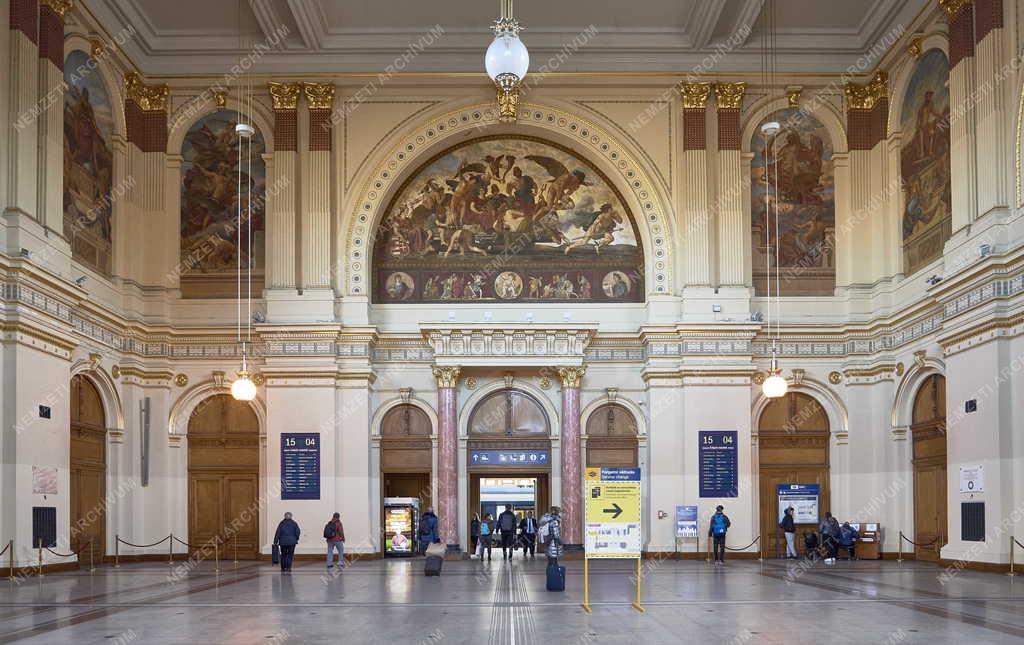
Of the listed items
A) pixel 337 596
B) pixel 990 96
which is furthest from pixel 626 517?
pixel 990 96

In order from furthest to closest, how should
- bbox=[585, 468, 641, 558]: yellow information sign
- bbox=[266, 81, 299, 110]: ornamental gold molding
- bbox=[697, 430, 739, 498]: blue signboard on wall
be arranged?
bbox=[266, 81, 299, 110]: ornamental gold molding < bbox=[697, 430, 739, 498]: blue signboard on wall < bbox=[585, 468, 641, 558]: yellow information sign

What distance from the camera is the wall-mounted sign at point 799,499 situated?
28688 mm

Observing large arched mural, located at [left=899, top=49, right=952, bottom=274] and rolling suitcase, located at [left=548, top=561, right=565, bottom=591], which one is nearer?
rolling suitcase, located at [left=548, top=561, right=565, bottom=591]

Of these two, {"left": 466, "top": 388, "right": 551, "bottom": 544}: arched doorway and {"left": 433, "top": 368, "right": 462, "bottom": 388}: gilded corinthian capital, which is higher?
{"left": 433, "top": 368, "right": 462, "bottom": 388}: gilded corinthian capital

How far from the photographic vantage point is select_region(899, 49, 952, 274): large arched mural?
24922mm

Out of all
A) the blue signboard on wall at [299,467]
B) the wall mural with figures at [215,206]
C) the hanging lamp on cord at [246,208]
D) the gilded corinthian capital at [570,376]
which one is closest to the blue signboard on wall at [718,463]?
the gilded corinthian capital at [570,376]

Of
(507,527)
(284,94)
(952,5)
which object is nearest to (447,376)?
(507,527)

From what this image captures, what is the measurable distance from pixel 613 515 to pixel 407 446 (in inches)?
604

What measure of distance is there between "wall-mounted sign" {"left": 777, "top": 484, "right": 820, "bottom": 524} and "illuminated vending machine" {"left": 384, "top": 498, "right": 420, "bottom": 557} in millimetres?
9226

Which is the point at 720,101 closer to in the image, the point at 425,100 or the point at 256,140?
the point at 425,100

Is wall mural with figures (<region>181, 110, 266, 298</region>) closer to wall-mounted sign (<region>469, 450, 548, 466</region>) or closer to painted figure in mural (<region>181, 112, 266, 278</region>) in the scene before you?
painted figure in mural (<region>181, 112, 266, 278</region>)

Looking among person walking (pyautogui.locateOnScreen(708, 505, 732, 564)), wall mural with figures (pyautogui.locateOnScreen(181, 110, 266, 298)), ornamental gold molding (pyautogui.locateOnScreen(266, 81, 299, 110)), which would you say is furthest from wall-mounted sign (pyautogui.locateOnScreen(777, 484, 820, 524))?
ornamental gold molding (pyautogui.locateOnScreen(266, 81, 299, 110))

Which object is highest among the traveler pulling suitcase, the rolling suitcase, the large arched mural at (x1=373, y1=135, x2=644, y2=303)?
the large arched mural at (x1=373, y1=135, x2=644, y2=303)

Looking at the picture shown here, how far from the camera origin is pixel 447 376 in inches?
1154
